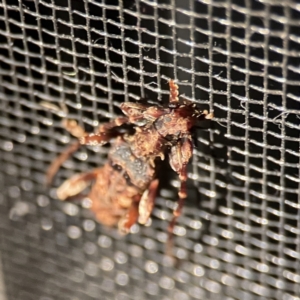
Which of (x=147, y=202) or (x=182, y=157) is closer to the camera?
(x=182, y=157)

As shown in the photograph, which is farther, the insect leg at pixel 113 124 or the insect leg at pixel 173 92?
the insect leg at pixel 113 124

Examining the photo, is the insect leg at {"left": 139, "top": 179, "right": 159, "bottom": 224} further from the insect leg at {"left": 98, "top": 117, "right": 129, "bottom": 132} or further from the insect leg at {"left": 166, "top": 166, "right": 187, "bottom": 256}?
the insect leg at {"left": 98, "top": 117, "right": 129, "bottom": 132}

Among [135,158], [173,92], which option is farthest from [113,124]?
[173,92]

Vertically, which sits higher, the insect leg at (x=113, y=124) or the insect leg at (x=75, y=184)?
the insect leg at (x=113, y=124)

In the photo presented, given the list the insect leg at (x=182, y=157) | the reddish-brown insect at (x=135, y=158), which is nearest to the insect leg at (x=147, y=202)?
the reddish-brown insect at (x=135, y=158)

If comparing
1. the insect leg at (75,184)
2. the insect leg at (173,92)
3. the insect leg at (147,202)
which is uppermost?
the insect leg at (173,92)

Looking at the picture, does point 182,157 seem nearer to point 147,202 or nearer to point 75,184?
point 147,202

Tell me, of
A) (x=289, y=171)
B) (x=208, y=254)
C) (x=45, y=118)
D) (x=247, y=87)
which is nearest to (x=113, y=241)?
(x=208, y=254)

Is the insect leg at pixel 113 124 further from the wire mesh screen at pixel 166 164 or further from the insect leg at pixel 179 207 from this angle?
the insect leg at pixel 179 207
